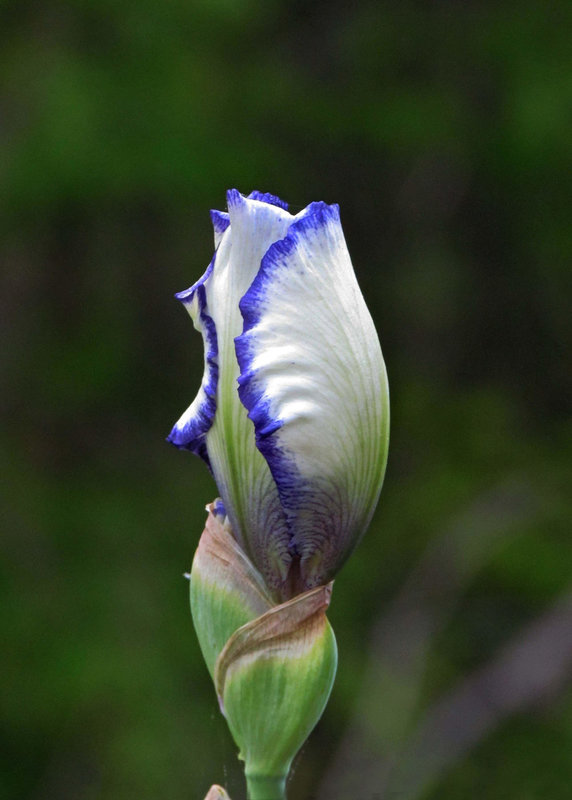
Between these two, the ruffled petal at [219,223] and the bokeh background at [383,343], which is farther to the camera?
the bokeh background at [383,343]

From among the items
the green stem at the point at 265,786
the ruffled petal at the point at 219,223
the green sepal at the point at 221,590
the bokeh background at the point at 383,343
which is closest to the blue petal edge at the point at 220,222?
the ruffled petal at the point at 219,223

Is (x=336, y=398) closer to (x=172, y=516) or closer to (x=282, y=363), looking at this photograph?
(x=282, y=363)

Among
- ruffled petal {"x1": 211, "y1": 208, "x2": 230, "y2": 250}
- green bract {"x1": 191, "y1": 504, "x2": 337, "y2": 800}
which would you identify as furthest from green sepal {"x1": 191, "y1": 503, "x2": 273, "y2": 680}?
ruffled petal {"x1": 211, "y1": 208, "x2": 230, "y2": 250}

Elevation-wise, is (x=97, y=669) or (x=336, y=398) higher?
(x=336, y=398)

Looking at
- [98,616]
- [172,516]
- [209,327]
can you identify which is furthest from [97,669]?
[209,327]

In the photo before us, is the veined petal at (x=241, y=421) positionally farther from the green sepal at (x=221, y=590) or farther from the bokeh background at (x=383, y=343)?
the bokeh background at (x=383, y=343)

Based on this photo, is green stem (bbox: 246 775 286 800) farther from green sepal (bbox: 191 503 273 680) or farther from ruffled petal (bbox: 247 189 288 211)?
ruffled petal (bbox: 247 189 288 211)

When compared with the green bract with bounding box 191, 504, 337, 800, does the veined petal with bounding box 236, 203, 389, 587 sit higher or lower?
higher
